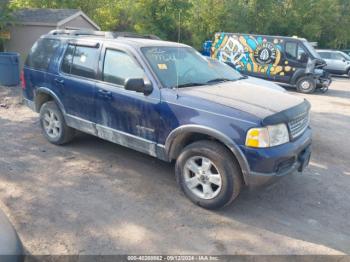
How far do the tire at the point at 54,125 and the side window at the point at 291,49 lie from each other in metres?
10.6

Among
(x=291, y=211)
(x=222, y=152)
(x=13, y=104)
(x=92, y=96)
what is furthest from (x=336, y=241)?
(x=13, y=104)

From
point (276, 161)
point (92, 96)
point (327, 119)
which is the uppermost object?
point (92, 96)

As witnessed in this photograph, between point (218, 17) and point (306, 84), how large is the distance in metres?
13.1

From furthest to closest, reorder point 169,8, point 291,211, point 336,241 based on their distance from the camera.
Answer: point 169,8
point 291,211
point 336,241

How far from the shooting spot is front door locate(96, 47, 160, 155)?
172 inches

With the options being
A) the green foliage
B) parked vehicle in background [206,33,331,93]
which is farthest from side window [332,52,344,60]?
parked vehicle in background [206,33,331,93]

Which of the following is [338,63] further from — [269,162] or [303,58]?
Answer: [269,162]

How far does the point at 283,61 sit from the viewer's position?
1402cm

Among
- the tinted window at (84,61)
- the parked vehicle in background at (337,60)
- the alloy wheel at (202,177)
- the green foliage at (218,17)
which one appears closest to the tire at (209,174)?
the alloy wheel at (202,177)

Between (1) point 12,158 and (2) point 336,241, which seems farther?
(1) point 12,158

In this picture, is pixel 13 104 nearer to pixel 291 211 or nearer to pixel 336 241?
pixel 291 211

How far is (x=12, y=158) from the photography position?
212 inches

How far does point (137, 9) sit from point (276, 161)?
55.4 feet

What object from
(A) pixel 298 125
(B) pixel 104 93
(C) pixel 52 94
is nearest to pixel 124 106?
(B) pixel 104 93
